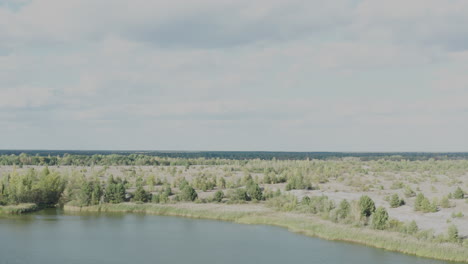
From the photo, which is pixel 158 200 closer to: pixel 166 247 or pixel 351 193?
pixel 166 247

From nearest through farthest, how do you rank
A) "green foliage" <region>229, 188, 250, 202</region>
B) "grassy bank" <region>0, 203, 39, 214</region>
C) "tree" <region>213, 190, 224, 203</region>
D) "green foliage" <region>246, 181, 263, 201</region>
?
"grassy bank" <region>0, 203, 39, 214</region>
"green foliage" <region>229, 188, 250, 202</region>
"tree" <region>213, 190, 224, 203</region>
"green foliage" <region>246, 181, 263, 201</region>

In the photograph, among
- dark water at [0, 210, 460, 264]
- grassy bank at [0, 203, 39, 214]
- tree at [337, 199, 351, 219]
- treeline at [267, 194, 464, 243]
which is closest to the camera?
dark water at [0, 210, 460, 264]

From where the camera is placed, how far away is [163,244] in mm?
43312

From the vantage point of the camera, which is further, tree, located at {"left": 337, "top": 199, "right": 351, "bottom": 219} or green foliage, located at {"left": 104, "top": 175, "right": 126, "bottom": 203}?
→ green foliage, located at {"left": 104, "top": 175, "right": 126, "bottom": 203}

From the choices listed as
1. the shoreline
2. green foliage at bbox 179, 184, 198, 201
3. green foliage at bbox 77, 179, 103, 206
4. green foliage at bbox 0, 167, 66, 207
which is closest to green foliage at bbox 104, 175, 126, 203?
green foliage at bbox 77, 179, 103, 206

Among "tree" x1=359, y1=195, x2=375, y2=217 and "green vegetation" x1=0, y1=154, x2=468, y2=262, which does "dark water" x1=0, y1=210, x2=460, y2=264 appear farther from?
"tree" x1=359, y1=195, x2=375, y2=217

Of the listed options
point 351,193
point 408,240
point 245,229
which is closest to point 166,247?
point 245,229

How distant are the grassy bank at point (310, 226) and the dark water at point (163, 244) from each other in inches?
54.7

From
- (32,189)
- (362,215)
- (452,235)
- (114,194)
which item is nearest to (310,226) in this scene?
(362,215)

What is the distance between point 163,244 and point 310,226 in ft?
56.9

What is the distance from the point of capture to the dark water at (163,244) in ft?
125

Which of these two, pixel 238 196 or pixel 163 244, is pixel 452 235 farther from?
pixel 238 196

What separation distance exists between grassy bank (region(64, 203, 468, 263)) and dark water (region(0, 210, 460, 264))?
139cm

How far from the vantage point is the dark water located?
38.0m
